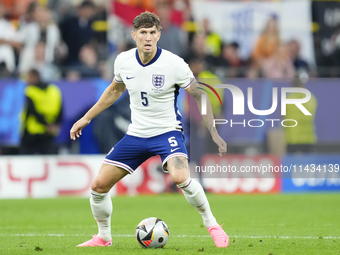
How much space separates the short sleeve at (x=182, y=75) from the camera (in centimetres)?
618

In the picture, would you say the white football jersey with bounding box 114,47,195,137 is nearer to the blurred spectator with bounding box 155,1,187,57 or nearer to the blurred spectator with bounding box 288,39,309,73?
the blurred spectator with bounding box 155,1,187,57

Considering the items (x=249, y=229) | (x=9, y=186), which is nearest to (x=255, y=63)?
(x=9, y=186)

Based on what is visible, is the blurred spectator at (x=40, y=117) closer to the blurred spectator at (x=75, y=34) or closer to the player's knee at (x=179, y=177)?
the blurred spectator at (x=75, y=34)

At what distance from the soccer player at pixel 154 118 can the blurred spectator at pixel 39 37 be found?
877 centimetres

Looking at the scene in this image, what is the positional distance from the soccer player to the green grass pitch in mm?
581

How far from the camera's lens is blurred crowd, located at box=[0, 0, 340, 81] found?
579 inches

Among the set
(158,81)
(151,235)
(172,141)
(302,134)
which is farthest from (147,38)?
(302,134)

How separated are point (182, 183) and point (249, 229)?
2.58 metres

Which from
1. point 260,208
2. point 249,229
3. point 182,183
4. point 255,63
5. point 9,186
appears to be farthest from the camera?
point 255,63

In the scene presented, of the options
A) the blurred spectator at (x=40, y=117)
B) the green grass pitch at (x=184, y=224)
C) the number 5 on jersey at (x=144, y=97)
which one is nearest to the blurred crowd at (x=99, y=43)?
the blurred spectator at (x=40, y=117)

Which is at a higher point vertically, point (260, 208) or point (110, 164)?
point (110, 164)

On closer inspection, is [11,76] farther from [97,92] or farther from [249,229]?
[249,229]

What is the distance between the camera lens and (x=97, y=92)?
14250 mm

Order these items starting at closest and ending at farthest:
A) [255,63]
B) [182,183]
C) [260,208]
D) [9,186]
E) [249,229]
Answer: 1. [182,183]
2. [249,229]
3. [260,208]
4. [9,186]
5. [255,63]
